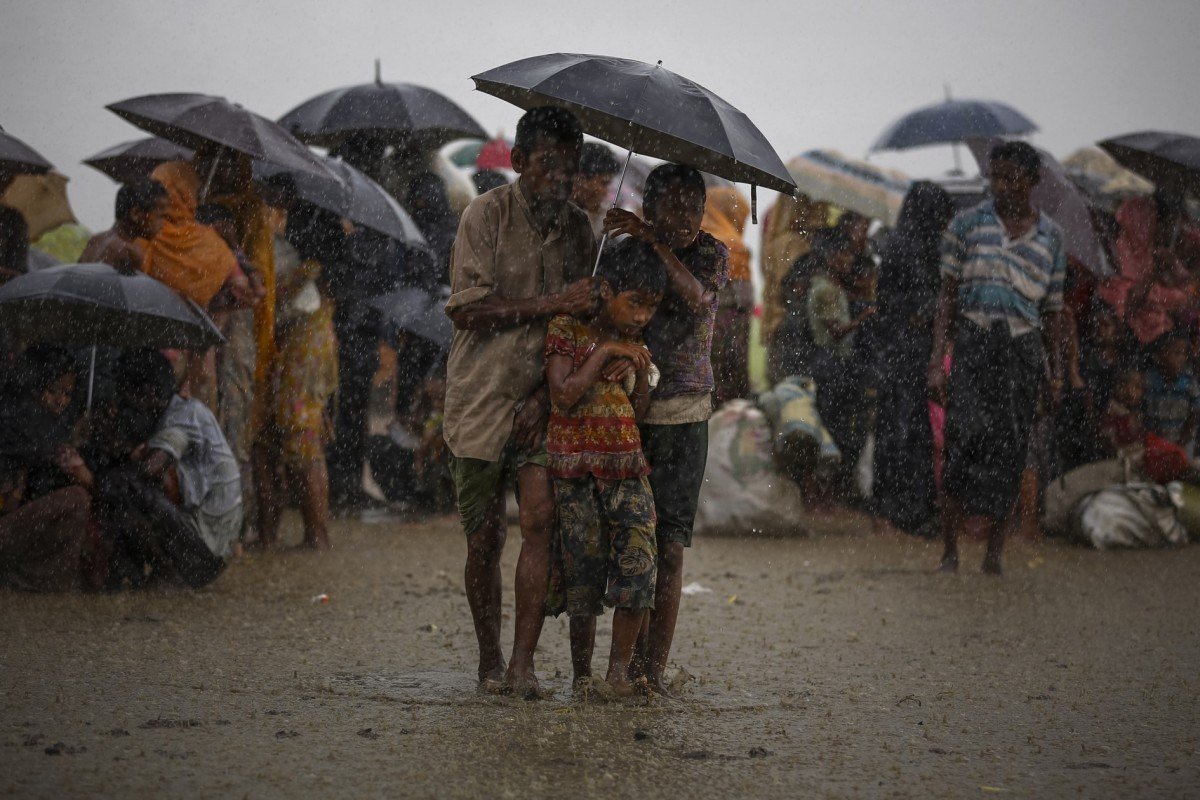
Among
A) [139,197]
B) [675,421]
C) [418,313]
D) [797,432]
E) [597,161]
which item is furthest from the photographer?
[797,432]

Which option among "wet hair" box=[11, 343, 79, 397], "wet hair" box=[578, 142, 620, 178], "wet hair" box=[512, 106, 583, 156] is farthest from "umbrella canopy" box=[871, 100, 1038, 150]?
"wet hair" box=[512, 106, 583, 156]

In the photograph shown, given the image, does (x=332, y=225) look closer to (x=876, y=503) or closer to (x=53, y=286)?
(x=53, y=286)

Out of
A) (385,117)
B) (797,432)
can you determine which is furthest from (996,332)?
(385,117)

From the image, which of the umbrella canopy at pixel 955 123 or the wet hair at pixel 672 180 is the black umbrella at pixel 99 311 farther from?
the umbrella canopy at pixel 955 123

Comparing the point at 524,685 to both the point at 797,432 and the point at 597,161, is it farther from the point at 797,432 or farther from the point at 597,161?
the point at 797,432

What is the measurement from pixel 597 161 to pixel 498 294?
2.12 metres

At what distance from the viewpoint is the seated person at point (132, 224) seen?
691 cm

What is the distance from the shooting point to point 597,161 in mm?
6410

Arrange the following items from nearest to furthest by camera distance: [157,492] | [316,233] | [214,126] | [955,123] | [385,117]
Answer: [157,492], [214,126], [316,233], [385,117], [955,123]

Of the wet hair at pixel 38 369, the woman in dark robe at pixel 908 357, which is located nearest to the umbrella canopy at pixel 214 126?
the wet hair at pixel 38 369

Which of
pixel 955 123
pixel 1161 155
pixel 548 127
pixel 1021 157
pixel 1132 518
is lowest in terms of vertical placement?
pixel 1132 518

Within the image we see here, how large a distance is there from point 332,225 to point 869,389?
3.93 m

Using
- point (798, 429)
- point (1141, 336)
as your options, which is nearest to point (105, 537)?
point (798, 429)

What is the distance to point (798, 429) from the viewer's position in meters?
9.16
